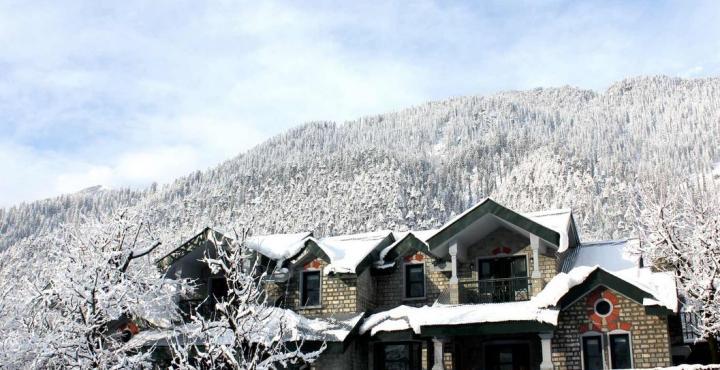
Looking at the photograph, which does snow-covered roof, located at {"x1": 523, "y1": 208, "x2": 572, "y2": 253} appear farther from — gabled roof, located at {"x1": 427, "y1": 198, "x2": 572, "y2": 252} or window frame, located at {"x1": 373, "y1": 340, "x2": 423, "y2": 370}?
window frame, located at {"x1": 373, "y1": 340, "x2": 423, "y2": 370}

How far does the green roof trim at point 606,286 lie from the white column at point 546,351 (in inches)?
45.2

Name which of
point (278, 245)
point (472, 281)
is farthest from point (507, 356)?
point (278, 245)

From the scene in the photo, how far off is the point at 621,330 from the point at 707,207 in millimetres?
6454

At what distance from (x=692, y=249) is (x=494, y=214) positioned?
21.1ft

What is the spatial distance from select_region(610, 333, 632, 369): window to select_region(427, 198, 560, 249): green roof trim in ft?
11.7

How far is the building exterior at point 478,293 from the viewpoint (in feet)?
72.6

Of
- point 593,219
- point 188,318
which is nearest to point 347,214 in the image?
point 593,219

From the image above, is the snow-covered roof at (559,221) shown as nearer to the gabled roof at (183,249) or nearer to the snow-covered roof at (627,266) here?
the snow-covered roof at (627,266)

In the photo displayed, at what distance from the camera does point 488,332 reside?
22.8 m

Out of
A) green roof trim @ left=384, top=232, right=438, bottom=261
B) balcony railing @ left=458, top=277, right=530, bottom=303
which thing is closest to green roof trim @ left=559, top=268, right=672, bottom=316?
balcony railing @ left=458, top=277, right=530, bottom=303

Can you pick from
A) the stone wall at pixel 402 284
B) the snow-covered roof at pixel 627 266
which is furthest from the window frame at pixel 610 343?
the stone wall at pixel 402 284

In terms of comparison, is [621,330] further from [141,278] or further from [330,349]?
[141,278]

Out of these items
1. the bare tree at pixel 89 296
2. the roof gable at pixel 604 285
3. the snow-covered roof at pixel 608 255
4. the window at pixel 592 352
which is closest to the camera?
the bare tree at pixel 89 296

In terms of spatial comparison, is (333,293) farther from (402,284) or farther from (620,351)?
(620,351)
